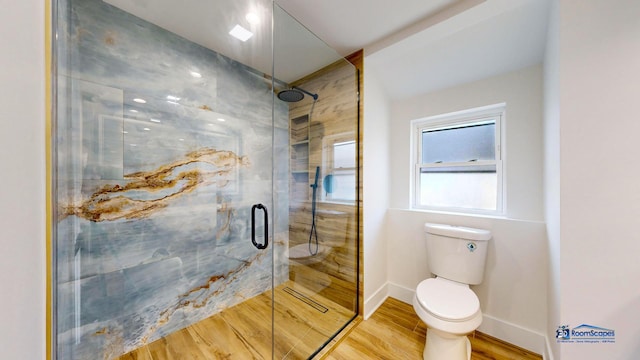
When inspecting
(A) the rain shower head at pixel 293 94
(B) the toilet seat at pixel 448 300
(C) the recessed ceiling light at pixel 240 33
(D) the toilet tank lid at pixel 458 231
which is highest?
(C) the recessed ceiling light at pixel 240 33

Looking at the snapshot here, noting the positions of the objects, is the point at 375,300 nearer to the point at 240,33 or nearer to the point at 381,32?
the point at 381,32

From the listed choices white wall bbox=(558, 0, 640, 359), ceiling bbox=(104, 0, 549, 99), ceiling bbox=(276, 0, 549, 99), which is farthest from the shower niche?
white wall bbox=(558, 0, 640, 359)

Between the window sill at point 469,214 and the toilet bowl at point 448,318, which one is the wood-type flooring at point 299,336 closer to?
the toilet bowl at point 448,318

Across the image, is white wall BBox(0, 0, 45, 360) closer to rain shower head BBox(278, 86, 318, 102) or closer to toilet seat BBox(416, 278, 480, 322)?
rain shower head BBox(278, 86, 318, 102)

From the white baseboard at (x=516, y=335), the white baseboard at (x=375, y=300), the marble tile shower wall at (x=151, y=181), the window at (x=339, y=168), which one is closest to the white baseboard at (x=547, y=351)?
the white baseboard at (x=516, y=335)

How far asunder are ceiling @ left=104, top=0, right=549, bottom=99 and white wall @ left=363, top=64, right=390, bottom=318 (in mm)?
316

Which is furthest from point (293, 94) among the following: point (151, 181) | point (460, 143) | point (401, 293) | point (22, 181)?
point (401, 293)

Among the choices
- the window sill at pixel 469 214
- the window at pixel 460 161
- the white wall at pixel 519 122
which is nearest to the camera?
the white wall at pixel 519 122

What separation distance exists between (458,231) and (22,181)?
2.24m

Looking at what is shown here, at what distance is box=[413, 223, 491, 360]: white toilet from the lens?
1253mm

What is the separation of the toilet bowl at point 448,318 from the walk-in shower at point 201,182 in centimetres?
64

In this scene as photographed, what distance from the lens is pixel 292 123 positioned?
1802mm

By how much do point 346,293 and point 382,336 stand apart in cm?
40

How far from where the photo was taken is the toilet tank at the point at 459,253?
1.61m
